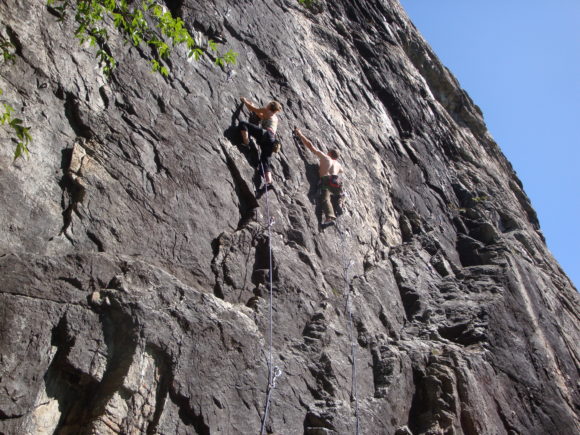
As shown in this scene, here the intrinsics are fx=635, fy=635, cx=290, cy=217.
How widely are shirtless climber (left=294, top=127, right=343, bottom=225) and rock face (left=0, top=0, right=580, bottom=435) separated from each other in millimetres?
205

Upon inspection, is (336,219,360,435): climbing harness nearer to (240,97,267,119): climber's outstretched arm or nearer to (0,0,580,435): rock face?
(0,0,580,435): rock face

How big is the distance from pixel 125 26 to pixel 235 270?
3377 millimetres

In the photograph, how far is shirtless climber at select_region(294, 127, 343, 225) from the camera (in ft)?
35.5

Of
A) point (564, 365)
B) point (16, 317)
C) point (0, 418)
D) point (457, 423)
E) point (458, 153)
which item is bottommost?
point (0, 418)

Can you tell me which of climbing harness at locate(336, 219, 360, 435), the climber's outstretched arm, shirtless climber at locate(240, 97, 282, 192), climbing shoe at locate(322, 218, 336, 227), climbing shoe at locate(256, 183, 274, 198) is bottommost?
climbing harness at locate(336, 219, 360, 435)

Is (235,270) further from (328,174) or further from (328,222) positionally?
(328,174)

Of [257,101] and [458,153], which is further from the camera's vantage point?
[458,153]

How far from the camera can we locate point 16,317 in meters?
5.93

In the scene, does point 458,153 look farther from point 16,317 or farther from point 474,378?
point 16,317

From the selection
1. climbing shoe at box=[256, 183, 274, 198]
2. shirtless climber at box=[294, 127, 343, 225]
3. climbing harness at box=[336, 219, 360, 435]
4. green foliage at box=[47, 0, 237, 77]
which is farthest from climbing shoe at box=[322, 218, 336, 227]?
green foliage at box=[47, 0, 237, 77]

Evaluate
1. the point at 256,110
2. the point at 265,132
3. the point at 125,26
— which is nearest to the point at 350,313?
the point at 265,132

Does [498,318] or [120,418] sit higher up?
[498,318]

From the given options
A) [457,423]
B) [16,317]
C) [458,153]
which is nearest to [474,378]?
[457,423]

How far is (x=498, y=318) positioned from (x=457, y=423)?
9.32 ft
